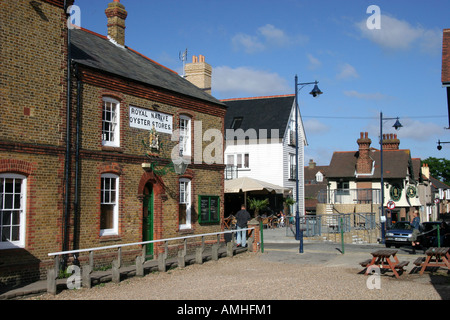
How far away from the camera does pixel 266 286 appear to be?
39.2 ft

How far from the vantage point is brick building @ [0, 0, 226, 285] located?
12602 millimetres

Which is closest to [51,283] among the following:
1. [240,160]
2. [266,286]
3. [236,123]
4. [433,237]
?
[266,286]

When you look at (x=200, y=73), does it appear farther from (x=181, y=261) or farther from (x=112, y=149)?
(x=181, y=261)

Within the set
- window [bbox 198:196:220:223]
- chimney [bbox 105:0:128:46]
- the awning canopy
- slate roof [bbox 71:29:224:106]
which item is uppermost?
chimney [bbox 105:0:128:46]

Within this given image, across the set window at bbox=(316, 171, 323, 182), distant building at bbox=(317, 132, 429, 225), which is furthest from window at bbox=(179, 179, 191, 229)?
window at bbox=(316, 171, 323, 182)

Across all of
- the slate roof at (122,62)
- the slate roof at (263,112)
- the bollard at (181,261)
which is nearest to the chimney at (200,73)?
the slate roof at (122,62)

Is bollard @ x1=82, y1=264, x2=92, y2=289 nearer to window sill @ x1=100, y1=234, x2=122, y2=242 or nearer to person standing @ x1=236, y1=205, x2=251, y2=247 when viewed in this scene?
window sill @ x1=100, y1=234, x2=122, y2=242

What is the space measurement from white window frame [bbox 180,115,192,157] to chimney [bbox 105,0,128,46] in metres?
4.78

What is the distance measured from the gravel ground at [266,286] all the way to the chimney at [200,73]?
41.6ft

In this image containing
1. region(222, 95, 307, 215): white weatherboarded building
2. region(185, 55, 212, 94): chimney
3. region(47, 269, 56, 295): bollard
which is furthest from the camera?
region(222, 95, 307, 215): white weatherboarded building

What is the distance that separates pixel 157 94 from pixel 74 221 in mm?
5905

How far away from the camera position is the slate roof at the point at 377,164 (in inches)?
1834

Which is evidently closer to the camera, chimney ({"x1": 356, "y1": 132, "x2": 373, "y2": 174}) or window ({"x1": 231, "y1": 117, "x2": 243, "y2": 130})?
window ({"x1": 231, "y1": 117, "x2": 243, "y2": 130})

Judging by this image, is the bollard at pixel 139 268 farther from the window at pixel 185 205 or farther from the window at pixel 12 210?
the window at pixel 185 205
